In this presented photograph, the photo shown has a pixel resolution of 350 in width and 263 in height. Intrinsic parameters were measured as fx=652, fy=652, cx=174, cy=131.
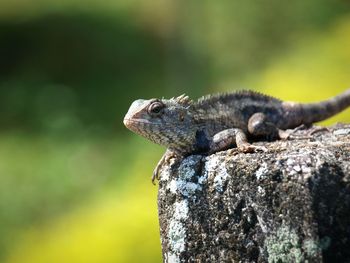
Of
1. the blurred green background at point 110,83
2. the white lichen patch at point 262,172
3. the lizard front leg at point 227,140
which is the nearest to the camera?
the white lichen patch at point 262,172

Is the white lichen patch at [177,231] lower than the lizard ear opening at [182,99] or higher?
lower

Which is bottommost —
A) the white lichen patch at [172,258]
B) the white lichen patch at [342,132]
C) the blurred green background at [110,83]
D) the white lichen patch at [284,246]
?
the white lichen patch at [284,246]

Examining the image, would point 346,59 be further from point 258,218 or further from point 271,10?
point 258,218

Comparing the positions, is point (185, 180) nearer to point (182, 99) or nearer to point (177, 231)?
point (177, 231)

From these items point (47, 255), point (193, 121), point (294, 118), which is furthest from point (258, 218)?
point (47, 255)

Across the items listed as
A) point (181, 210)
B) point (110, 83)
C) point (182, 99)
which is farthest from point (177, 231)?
point (110, 83)

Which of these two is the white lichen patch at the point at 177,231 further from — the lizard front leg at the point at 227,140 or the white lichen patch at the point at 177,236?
the lizard front leg at the point at 227,140

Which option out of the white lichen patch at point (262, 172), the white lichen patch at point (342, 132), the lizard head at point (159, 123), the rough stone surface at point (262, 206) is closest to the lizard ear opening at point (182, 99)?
the lizard head at point (159, 123)
